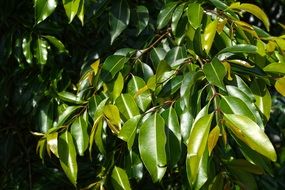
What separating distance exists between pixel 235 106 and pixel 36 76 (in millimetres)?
1034

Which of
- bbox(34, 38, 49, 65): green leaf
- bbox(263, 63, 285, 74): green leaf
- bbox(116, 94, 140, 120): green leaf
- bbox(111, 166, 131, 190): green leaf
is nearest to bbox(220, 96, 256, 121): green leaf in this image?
bbox(263, 63, 285, 74): green leaf

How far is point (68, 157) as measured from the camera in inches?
53.8

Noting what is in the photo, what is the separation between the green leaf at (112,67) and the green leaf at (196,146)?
47cm

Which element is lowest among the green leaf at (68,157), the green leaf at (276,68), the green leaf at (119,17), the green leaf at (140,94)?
the green leaf at (68,157)

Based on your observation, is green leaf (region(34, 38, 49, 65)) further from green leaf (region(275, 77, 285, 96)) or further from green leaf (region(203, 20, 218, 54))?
green leaf (region(275, 77, 285, 96))

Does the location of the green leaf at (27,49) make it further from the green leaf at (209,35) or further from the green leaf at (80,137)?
the green leaf at (209,35)

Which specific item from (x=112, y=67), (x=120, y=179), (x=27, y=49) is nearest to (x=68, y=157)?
(x=120, y=179)

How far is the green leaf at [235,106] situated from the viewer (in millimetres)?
1116

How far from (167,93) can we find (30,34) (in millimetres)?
804

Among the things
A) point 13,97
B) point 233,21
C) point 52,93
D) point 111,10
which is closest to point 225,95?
point 233,21

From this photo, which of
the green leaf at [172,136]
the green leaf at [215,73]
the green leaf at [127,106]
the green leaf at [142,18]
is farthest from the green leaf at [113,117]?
the green leaf at [142,18]

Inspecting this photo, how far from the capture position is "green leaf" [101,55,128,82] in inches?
58.0

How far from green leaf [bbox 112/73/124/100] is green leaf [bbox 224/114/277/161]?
16.5 inches

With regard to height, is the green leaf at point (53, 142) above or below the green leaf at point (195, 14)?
below
